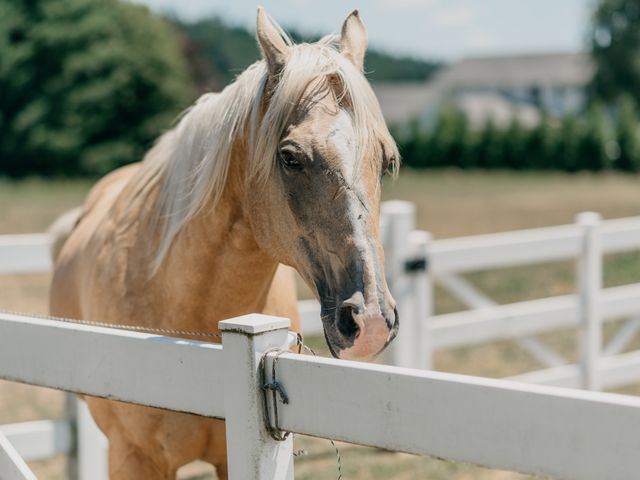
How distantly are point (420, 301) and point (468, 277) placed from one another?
6.39 m

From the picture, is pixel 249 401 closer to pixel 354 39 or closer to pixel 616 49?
pixel 354 39

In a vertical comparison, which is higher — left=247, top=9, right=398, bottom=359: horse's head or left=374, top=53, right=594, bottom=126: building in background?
left=374, top=53, right=594, bottom=126: building in background

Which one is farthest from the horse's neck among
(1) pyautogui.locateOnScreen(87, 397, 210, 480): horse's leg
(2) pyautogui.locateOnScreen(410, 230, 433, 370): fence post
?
(2) pyautogui.locateOnScreen(410, 230, 433, 370): fence post

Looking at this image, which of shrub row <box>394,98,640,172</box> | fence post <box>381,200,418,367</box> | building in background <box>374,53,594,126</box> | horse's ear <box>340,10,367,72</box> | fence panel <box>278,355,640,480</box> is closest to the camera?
fence panel <box>278,355,640,480</box>

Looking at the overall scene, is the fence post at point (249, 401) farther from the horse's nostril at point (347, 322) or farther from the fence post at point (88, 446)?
the fence post at point (88, 446)

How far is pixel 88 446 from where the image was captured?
15.7ft

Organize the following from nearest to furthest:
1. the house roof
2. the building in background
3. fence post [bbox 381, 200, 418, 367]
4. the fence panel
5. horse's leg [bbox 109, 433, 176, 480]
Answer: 1. the fence panel
2. horse's leg [bbox 109, 433, 176, 480]
3. fence post [bbox 381, 200, 418, 367]
4. the building in background
5. the house roof

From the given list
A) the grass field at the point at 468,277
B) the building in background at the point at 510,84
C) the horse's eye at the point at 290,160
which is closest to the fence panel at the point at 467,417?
the horse's eye at the point at 290,160

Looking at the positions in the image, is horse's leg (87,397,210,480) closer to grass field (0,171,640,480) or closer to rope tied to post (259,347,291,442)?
rope tied to post (259,347,291,442)

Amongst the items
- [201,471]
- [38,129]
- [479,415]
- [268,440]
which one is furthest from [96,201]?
[38,129]

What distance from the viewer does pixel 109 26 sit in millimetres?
42875

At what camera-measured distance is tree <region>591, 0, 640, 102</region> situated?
201 ft

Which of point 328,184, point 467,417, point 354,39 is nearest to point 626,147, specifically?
point 354,39

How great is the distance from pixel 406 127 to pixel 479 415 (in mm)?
45376
